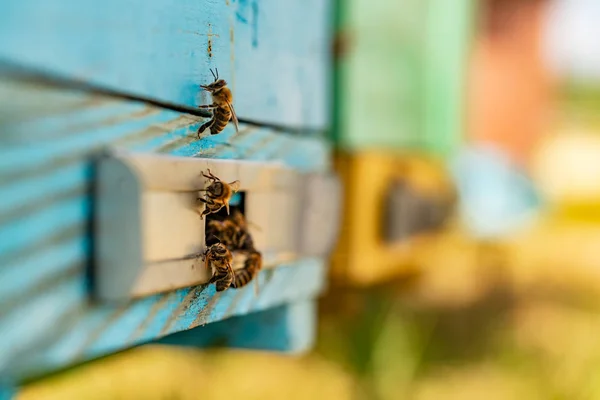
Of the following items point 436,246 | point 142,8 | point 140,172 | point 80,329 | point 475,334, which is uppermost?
point 142,8

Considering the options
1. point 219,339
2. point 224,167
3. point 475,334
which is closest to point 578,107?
point 475,334

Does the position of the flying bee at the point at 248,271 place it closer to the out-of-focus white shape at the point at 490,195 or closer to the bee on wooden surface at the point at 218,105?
the bee on wooden surface at the point at 218,105

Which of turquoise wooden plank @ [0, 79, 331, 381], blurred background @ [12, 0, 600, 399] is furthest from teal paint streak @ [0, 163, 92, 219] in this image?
blurred background @ [12, 0, 600, 399]

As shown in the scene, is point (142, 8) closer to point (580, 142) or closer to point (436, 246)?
point (436, 246)

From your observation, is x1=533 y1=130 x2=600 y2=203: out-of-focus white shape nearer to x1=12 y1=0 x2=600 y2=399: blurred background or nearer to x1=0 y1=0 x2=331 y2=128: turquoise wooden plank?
x1=12 y1=0 x2=600 y2=399: blurred background

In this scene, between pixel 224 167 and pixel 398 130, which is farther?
pixel 398 130

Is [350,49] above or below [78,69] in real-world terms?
above
